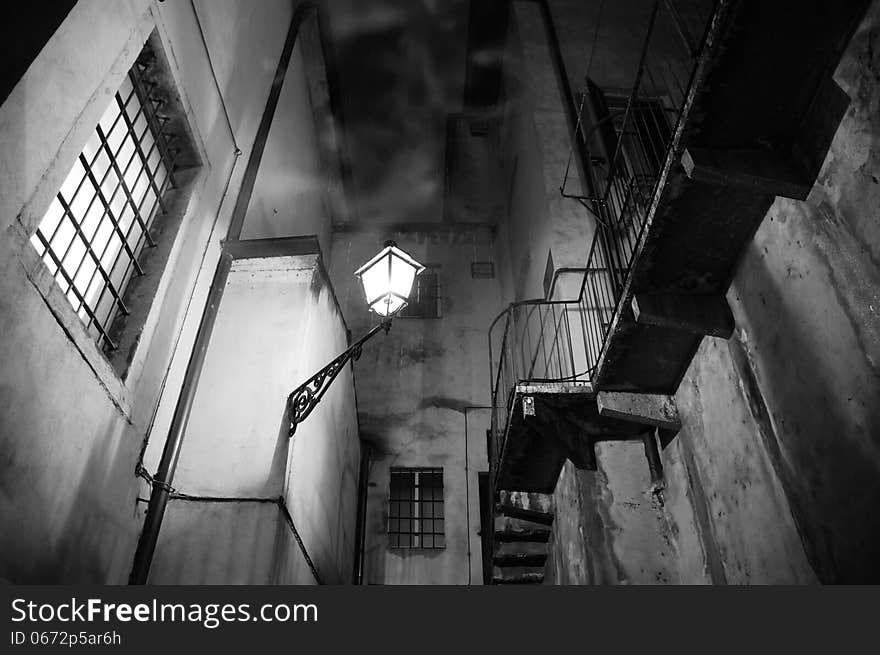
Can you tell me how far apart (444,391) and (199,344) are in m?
9.00

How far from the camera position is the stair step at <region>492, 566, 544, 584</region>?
10.5 meters

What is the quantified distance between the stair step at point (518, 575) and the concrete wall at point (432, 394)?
2.45m

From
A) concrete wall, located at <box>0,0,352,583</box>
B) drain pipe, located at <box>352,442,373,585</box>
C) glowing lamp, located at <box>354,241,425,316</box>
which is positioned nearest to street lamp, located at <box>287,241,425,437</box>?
glowing lamp, located at <box>354,241,425,316</box>

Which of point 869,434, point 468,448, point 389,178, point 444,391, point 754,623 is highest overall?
point 389,178

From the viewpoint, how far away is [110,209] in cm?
602

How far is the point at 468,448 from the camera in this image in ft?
48.1

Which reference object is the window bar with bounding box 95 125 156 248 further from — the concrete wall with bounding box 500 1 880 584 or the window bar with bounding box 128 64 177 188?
the concrete wall with bounding box 500 1 880 584

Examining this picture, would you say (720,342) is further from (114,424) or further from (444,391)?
(444,391)

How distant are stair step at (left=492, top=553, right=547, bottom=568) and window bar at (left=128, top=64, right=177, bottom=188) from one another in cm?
786

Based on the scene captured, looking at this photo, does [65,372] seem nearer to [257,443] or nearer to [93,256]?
[93,256]

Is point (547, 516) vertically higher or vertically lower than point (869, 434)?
higher

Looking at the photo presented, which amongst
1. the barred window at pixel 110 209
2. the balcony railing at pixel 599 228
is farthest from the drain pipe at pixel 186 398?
the balcony railing at pixel 599 228

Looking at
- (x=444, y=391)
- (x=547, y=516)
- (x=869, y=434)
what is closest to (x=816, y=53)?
(x=869, y=434)

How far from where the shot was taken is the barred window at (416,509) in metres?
13.5
